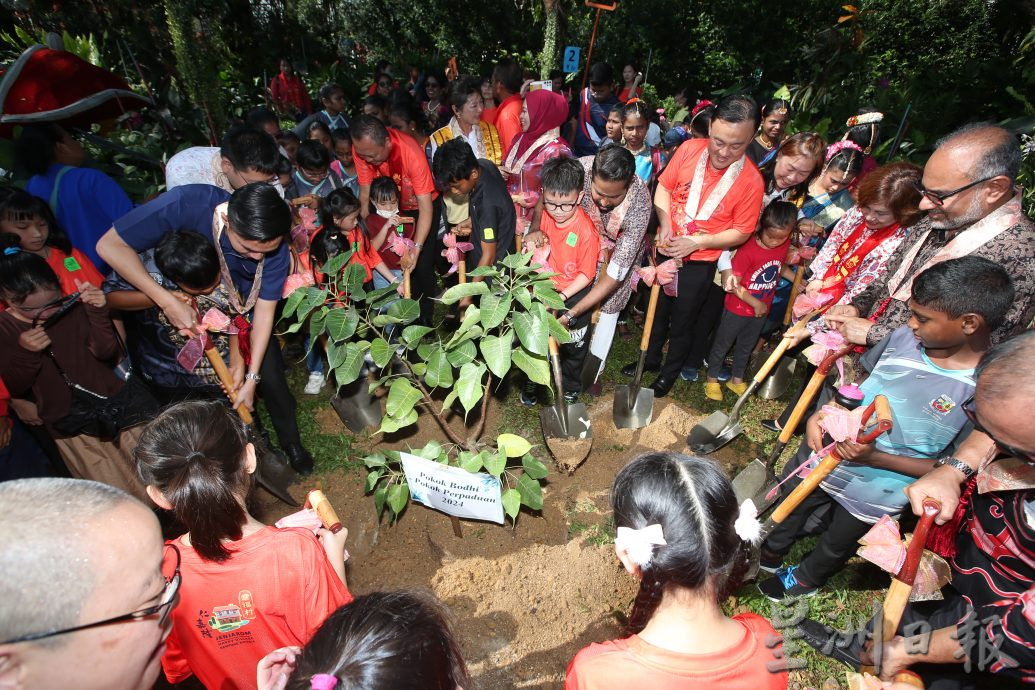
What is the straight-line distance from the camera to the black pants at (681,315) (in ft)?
12.2

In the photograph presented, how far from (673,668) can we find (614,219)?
2.85 meters

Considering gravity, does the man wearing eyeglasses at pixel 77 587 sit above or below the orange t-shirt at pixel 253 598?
above

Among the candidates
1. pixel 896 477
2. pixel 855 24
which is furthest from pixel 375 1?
pixel 896 477

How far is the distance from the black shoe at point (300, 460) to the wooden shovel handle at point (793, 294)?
12.6 feet

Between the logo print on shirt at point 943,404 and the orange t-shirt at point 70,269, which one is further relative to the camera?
the orange t-shirt at point 70,269

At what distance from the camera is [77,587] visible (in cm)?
90

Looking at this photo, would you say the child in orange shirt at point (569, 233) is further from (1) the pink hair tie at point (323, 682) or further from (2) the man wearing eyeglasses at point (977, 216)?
(1) the pink hair tie at point (323, 682)

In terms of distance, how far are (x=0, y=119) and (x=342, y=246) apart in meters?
2.29

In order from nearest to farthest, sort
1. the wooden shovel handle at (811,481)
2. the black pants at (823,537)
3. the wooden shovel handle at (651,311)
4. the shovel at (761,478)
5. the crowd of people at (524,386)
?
1. the crowd of people at (524,386)
2. the wooden shovel handle at (811,481)
3. the black pants at (823,537)
4. the shovel at (761,478)
5. the wooden shovel handle at (651,311)

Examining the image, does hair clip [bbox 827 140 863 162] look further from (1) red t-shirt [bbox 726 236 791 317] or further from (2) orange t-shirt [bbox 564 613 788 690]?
(2) orange t-shirt [bbox 564 613 788 690]

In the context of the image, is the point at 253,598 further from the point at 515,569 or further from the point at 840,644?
the point at 840,644

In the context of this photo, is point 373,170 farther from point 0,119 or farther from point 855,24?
point 855,24

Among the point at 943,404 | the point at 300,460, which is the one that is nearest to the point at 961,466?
the point at 943,404

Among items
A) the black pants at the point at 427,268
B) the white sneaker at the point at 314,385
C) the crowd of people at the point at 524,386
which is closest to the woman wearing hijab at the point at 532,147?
the crowd of people at the point at 524,386
